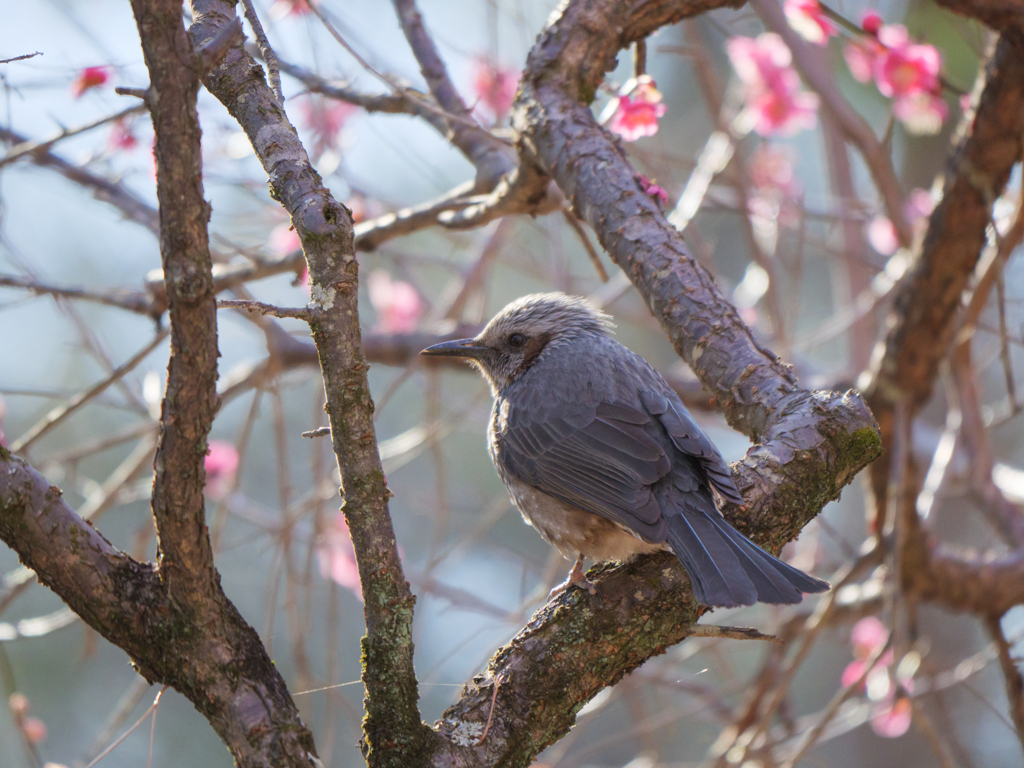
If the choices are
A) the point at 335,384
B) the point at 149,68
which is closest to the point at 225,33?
the point at 149,68

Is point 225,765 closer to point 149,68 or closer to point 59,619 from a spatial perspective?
point 59,619

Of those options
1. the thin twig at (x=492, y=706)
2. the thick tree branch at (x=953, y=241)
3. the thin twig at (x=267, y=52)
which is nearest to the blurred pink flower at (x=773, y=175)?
the thick tree branch at (x=953, y=241)

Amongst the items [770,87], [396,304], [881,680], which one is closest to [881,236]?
[770,87]

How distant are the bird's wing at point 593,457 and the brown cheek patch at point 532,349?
0.38m

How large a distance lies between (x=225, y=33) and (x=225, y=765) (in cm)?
869

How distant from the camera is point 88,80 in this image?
12.0 ft

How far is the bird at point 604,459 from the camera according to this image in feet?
6.91

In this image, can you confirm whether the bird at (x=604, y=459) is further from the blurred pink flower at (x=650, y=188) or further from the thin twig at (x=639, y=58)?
the thin twig at (x=639, y=58)

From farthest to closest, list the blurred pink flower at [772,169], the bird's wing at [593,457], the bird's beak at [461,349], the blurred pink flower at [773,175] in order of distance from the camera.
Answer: the blurred pink flower at [772,169]
the blurred pink flower at [773,175]
the bird's beak at [461,349]
the bird's wing at [593,457]

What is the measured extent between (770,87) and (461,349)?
2.92 meters

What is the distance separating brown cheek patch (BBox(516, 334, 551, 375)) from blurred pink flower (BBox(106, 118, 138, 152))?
2.28 m

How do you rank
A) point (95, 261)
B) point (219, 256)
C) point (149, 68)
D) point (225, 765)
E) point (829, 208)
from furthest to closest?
point (95, 261), point (225, 765), point (829, 208), point (219, 256), point (149, 68)

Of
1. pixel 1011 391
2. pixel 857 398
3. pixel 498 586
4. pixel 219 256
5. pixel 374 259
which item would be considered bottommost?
pixel 857 398

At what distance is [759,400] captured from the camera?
2461mm
